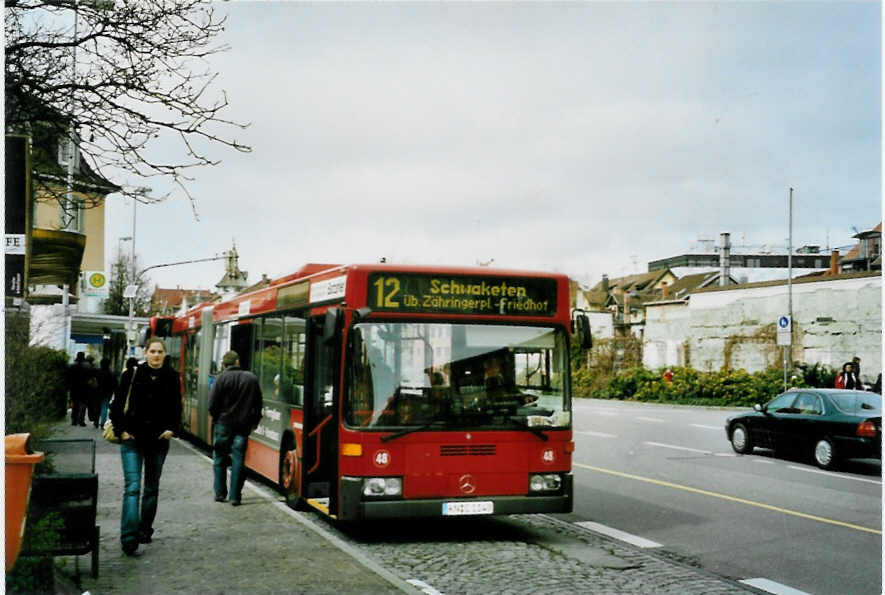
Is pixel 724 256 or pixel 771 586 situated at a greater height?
pixel 724 256

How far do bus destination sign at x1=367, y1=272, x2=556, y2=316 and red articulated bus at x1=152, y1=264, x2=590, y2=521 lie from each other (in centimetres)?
1

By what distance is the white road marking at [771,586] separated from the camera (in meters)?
7.86

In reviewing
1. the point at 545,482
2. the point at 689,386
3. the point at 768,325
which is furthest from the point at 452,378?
the point at 768,325

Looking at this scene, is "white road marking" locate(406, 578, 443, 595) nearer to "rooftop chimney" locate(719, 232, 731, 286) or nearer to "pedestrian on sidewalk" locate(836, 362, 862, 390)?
"pedestrian on sidewalk" locate(836, 362, 862, 390)

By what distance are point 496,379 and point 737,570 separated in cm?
273

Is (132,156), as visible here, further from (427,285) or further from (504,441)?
(504,441)

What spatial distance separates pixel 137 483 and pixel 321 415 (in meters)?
2.42

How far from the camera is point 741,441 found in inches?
779

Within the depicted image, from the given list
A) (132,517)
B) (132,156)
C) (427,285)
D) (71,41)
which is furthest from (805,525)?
(71,41)

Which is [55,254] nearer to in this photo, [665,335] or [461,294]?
[461,294]

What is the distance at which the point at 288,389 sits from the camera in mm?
11750

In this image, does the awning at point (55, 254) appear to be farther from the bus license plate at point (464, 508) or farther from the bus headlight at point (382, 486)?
the bus license plate at point (464, 508)

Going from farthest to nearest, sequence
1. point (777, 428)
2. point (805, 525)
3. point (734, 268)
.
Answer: point (734, 268) → point (777, 428) → point (805, 525)

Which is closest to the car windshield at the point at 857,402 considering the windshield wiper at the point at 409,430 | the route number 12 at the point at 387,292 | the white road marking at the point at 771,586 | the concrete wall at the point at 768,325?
the white road marking at the point at 771,586
